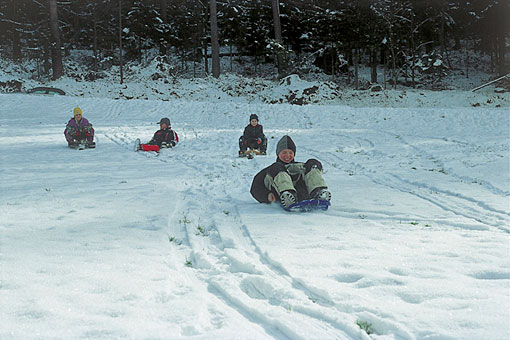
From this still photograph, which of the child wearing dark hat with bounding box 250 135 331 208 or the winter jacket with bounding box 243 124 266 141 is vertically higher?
the winter jacket with bounding box 243 124 266 141

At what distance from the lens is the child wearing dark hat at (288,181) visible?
20.2 feet

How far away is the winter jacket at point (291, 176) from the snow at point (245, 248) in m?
0.22

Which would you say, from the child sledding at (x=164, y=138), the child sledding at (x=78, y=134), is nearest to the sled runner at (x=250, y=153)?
the child sledding at (x=164, y=138)

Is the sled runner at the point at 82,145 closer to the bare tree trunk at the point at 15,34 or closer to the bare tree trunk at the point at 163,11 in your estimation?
the bare tree trunk at the point at 163,11

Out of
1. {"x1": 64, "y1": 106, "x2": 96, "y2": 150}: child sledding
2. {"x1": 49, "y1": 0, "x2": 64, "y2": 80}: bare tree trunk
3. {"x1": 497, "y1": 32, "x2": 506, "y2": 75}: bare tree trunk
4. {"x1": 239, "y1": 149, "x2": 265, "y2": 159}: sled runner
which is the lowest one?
{"x1": 239, "y1": 149, "x2": 265, "y2": 159}: sled runner

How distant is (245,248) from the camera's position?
4.66m

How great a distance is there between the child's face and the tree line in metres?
25.1

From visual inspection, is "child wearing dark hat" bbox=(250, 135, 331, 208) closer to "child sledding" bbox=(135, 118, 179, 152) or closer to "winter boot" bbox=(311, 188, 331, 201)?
"winter boot" bbox=(311, 188, 331, 201)

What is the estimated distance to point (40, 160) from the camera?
11.1 meters

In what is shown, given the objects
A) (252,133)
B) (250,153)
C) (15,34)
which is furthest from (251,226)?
(15,34)

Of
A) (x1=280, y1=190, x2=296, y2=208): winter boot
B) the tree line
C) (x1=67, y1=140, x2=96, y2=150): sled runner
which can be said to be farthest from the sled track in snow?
the tree line

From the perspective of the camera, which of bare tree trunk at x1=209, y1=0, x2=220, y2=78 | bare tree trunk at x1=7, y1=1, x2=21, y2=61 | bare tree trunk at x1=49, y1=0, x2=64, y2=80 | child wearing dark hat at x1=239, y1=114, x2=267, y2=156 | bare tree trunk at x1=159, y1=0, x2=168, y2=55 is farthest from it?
Answer: bare tree trunk at x1=7, y1=1, x2=21, y2=61

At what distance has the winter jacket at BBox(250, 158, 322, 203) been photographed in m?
6.48

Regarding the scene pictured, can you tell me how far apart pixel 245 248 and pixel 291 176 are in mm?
2228
